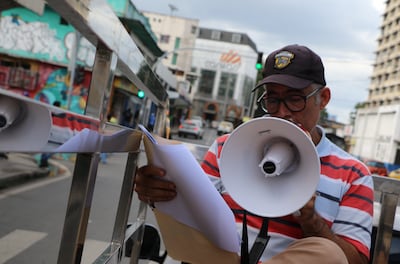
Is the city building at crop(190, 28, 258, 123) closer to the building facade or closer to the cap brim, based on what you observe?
the building facade

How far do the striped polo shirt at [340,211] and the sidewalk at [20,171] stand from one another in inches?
253

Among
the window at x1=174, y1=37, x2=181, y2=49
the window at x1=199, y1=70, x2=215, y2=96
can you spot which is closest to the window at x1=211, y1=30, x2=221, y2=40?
the window at x1=199, y1=70, x2=215, y2=96

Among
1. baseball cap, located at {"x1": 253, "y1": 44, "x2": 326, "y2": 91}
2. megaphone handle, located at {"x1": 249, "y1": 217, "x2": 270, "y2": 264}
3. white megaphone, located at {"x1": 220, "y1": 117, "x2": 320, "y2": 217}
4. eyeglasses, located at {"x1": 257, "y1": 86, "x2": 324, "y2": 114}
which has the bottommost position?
megaphone handle, located at {"x1": 249, "y1": 217, "x2": 270, "y2": 264}

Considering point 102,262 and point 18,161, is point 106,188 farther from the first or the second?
point 102,262

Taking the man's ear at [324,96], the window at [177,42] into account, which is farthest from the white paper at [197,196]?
the window at [177,42]

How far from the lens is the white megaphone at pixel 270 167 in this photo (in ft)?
3.86

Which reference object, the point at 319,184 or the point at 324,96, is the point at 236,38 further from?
the point at 319,184

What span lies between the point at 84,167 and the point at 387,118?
5186cm

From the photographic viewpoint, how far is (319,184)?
1.62 m

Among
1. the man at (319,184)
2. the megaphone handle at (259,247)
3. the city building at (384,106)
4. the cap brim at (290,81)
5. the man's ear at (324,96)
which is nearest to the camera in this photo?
the megaphone handle at (259,247)

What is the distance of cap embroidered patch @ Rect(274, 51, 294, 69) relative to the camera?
1.70 meters

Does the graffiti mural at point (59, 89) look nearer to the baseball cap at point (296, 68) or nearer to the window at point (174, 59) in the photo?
the baseball cap at point (296, 68)

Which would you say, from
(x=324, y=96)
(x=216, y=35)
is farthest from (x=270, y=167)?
(x=216, y=35)

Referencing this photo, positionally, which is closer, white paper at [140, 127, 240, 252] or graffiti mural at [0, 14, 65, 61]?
white paper at [140, 127, 240, 252]
